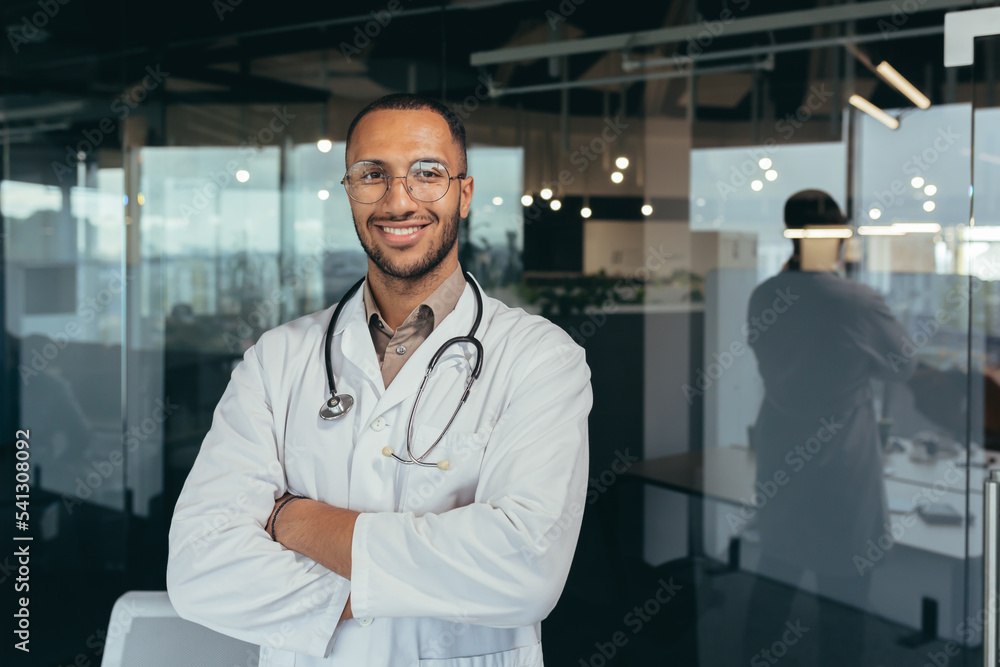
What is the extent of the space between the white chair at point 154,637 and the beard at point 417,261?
894 millimetres

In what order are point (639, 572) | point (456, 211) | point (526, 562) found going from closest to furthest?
point (526, 562)
point (456, 211)
point (639, 572)

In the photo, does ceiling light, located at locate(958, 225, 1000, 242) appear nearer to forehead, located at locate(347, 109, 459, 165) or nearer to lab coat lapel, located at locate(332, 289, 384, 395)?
forehead, located at locate(347, 109, 459, 165)

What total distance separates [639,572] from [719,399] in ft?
2.12

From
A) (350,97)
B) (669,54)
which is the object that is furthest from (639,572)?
(350,97)

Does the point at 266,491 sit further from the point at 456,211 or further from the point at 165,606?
the point at 456,211

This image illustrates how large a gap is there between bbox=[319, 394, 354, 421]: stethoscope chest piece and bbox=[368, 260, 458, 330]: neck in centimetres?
21

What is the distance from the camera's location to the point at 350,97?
118 inches

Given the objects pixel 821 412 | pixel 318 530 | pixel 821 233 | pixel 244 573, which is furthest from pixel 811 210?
pixel 244 573

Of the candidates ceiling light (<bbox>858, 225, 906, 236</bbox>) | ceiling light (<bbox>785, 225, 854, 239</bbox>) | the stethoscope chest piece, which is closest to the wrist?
the stethoscope chest piece

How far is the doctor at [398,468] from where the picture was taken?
1.33 m

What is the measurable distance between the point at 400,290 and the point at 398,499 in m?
0.43

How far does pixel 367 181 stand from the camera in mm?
1545

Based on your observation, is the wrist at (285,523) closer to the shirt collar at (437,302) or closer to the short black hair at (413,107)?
the shirt collar at (437,302)

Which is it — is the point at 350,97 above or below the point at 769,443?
above
